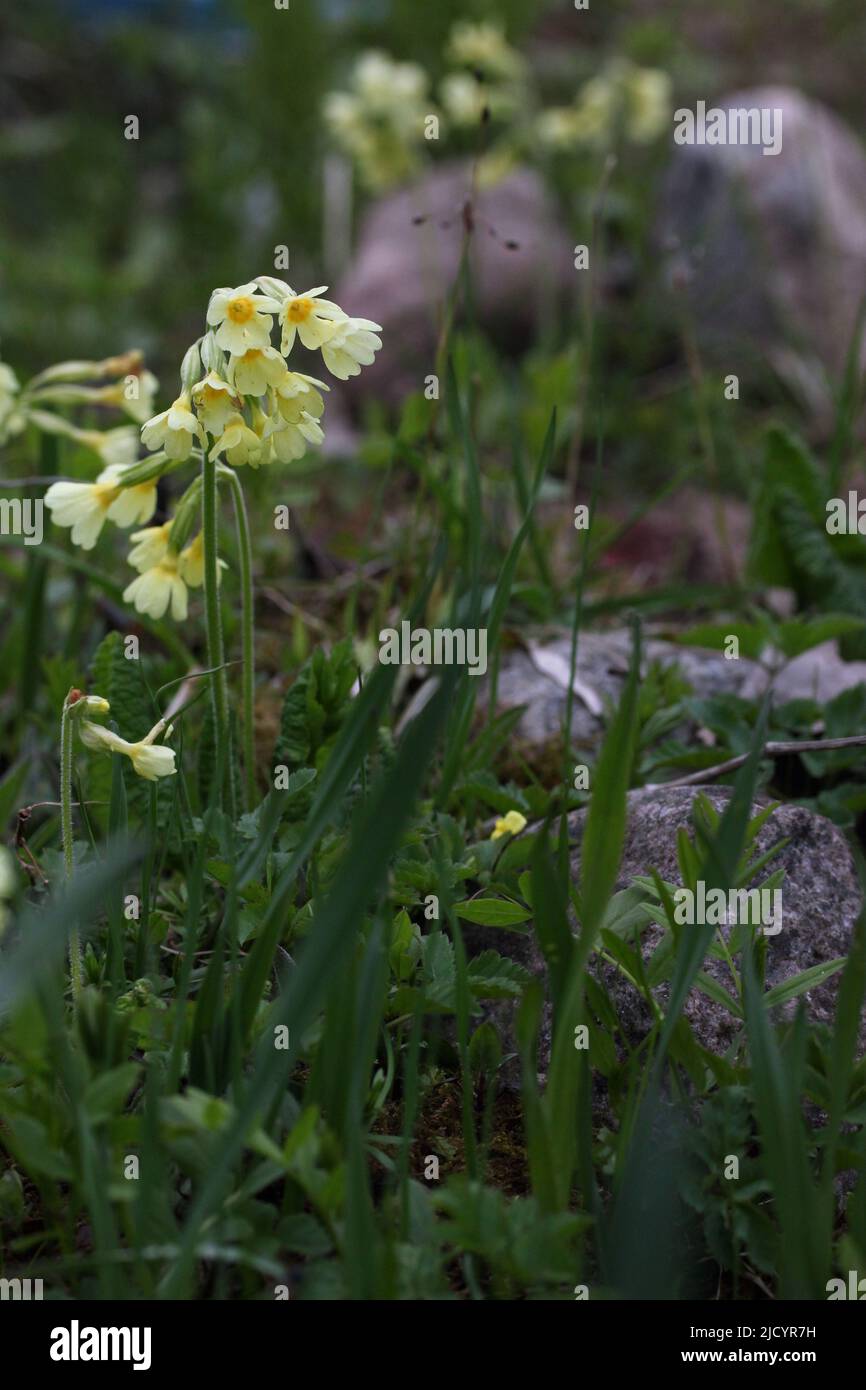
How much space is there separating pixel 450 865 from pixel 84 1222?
545 mm

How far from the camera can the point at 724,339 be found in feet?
13.9

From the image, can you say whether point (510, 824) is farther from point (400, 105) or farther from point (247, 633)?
point (400, 105)

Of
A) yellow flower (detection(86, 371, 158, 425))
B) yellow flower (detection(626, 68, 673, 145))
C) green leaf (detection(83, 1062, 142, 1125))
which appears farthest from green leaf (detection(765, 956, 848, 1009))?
yellow flower (detection(626, 68, 673, 145))

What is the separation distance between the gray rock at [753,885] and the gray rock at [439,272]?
2.66 m

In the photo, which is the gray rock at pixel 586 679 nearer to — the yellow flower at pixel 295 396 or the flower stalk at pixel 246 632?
the flower stalk at pixel 246 632

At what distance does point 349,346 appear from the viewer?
1484 millimetres

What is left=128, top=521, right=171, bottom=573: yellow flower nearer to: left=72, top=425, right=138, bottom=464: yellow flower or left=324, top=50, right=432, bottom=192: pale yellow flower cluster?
left=72, top=425, right=138, bottom=464: yellow flower

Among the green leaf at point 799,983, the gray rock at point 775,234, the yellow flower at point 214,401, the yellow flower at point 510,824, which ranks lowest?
the green leaf at point 799,983

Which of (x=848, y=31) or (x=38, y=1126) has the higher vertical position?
(x=848, y=31)

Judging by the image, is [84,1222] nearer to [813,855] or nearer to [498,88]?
[813,855]

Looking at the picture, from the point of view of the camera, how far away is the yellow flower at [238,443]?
1.43 meters

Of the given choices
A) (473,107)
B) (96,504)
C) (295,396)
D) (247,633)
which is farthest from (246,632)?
(473,107)

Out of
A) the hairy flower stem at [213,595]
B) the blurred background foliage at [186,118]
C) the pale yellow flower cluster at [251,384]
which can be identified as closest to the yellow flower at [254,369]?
the pale yellow flower cluster at [251,384]

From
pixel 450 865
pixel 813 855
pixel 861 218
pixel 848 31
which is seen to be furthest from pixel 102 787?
pixel 848 31
